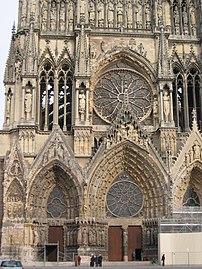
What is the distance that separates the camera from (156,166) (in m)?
27.4

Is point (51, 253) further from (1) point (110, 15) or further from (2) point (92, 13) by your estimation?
(1) point (110, 15)

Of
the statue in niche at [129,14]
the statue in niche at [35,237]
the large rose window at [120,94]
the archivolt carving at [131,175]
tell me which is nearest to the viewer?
the statue in niche at [35,237]

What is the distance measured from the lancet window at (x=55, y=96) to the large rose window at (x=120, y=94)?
5.69 ft

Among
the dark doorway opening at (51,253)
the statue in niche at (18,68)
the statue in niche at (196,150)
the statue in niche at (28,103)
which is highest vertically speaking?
the statue in niche at (18,68)

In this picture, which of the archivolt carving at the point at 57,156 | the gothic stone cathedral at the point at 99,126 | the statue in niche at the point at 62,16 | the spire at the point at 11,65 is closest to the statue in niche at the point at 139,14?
the gothic stone cathedral at the point at 99,126

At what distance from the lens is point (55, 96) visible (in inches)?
1139

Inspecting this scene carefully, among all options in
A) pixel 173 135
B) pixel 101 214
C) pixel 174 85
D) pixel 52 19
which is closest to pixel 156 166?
pixel 173 135

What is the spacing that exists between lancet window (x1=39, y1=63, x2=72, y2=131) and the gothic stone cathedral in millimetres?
64

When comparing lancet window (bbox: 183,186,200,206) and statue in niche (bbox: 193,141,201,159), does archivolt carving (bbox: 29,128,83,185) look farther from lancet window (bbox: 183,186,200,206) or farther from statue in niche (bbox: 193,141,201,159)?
statue in niche (bbox: 193,141,201,159)

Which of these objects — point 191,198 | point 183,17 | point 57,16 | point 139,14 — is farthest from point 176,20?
point 191,198

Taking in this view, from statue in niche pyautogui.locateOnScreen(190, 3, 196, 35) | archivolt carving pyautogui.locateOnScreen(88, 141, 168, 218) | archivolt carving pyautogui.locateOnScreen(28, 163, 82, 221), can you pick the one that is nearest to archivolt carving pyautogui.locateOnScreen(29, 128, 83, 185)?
archivolt carving pyautogui.locateOnScreen(28, 163, 82, 221)

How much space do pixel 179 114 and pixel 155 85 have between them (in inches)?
91.8

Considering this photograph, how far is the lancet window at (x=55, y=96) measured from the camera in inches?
1137

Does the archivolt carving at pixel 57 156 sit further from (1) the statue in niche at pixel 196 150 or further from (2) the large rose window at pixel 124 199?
(1) the statue in niche at pixel 196 150
